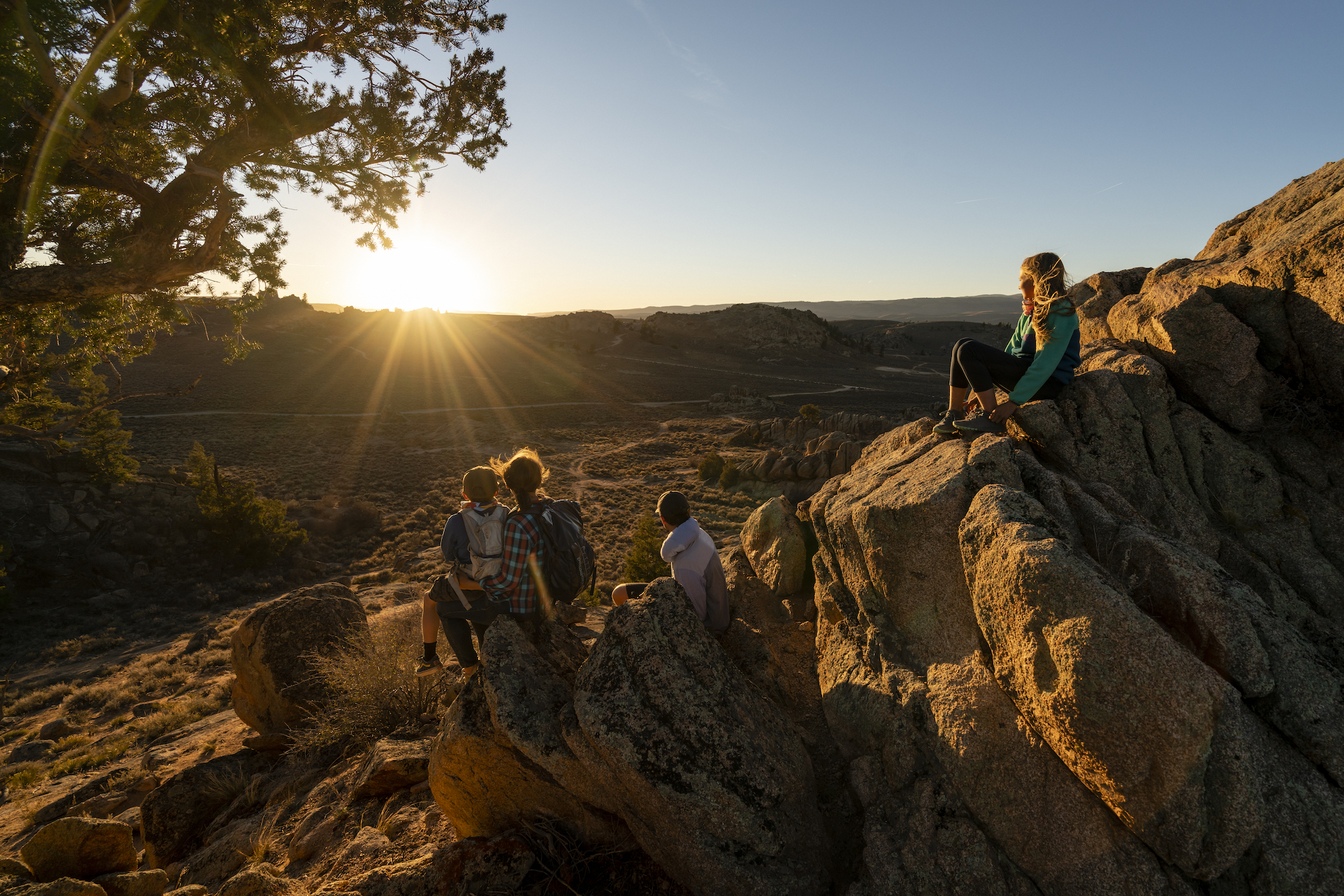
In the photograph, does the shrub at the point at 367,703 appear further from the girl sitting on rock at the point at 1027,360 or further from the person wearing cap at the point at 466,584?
the girl sitting on rock at the point at 1027,360

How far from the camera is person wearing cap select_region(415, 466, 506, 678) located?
5164 mm

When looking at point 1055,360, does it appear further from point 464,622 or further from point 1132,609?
point 464,622

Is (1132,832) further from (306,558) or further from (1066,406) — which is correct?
(306,558)

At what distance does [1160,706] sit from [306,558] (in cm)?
2348

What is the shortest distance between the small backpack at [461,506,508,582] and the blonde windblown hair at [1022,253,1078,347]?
4.95 m

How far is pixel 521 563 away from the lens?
199 inches

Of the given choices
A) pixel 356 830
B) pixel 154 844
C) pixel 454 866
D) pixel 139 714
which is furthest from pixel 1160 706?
pixel 139 714

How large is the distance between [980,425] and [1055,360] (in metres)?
0.76

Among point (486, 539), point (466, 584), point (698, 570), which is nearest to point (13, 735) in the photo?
point (466, 584)

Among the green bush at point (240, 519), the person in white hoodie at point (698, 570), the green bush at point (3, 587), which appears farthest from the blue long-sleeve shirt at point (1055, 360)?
the green bush at point (3, 587)

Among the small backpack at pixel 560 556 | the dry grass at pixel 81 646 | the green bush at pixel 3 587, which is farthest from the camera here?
the green bush at pixel 3 587

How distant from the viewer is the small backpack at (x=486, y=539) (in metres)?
5.11

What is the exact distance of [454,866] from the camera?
12.6 ft

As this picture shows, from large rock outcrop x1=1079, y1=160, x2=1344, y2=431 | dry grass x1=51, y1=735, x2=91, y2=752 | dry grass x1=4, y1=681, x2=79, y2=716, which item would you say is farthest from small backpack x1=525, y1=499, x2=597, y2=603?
dry grass x1=4, y1=681, x2=79, y2=716
